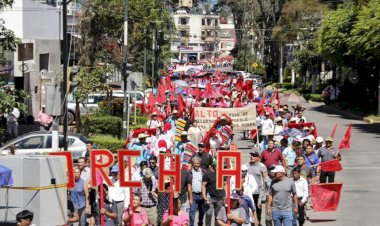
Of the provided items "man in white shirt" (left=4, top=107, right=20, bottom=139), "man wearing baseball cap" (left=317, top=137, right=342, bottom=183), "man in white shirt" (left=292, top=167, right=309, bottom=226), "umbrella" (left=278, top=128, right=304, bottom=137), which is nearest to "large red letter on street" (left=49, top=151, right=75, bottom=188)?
"man in white shirt" (left=292, top=167, right=309, bottom=226)

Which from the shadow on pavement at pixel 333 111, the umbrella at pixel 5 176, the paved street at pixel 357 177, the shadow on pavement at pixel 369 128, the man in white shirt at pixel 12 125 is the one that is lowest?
the shadow on pavement at pixel 333 111

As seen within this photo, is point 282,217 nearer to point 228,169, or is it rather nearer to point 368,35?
point 228,169

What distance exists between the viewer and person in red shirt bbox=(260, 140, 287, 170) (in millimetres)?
18891

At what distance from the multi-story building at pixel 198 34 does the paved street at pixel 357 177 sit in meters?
140

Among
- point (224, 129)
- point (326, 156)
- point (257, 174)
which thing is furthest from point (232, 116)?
point (257, 174)

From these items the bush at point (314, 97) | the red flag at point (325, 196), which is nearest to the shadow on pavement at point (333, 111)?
the bush at point (314, 97)

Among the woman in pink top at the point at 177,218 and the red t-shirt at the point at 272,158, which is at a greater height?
the red t-shirt at the point at 272,158

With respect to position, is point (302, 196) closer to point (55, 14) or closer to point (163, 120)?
point (163, 120)

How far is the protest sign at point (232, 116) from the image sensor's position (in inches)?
1066

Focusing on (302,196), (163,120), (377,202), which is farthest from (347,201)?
(163,120)

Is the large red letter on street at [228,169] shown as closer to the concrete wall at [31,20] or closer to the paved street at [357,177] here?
the paved street at [357,177]

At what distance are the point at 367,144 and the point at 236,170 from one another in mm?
21173

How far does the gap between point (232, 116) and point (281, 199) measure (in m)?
12.5

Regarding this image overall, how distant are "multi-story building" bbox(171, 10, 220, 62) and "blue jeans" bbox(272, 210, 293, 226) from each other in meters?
169
